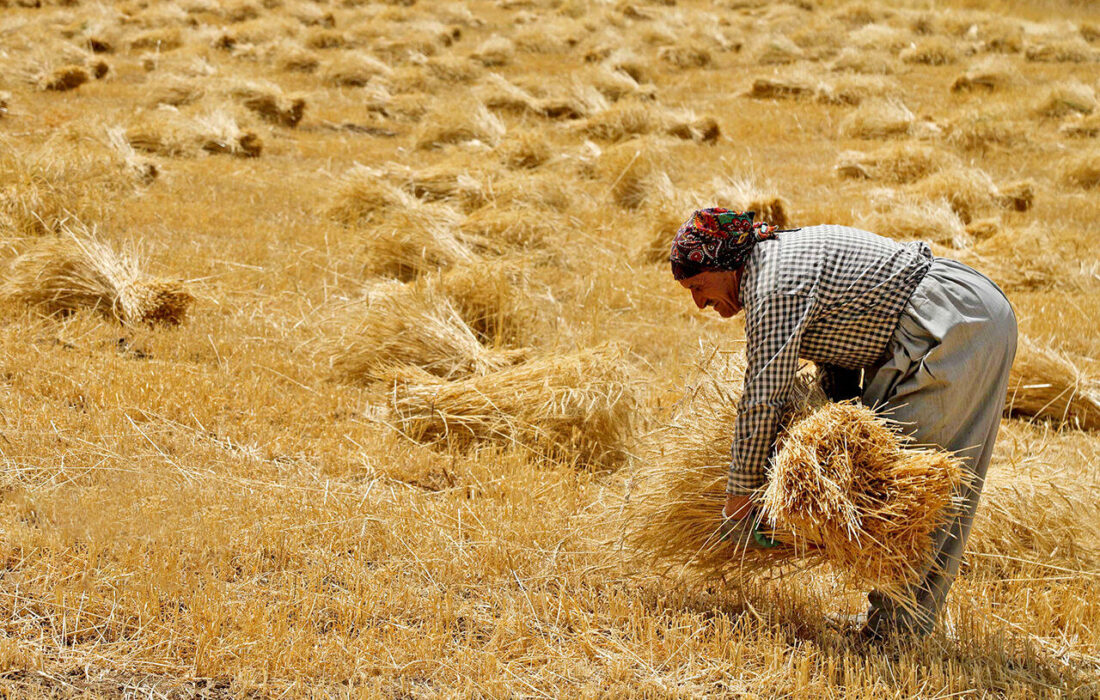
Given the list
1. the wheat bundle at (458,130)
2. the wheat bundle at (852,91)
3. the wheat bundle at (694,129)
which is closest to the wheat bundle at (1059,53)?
the wheat bundle at (852,91)

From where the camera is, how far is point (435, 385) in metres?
4.62

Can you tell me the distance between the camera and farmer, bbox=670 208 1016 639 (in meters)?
2.82

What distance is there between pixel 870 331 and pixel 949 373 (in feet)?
0.79

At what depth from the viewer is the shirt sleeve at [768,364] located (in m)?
2.79

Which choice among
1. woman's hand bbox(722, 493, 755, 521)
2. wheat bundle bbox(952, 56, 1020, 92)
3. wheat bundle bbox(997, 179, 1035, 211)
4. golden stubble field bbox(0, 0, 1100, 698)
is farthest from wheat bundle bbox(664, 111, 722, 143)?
woman's hand bbox(722, 493, 755, 521)

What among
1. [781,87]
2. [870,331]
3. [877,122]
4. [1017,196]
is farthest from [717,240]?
[781,87]

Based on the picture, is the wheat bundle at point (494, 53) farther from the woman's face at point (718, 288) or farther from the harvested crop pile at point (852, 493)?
the harvested crop pile at point (852, 493)

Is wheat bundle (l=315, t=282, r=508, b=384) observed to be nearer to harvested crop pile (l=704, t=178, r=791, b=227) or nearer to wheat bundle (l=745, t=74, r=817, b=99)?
harvested crop pile (l=704, t=178, r=791, b=227)

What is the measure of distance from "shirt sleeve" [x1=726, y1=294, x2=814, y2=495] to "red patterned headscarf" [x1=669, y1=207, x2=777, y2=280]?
0.56 feet

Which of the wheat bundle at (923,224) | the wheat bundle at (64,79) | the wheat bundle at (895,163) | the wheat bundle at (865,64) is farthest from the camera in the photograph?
the wheat bundle at (865,64)

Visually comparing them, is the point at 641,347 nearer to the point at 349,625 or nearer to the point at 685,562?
the point at 685,562

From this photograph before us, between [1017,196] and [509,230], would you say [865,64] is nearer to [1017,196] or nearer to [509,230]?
[1017,196]

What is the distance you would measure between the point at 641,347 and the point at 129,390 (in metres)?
2.56

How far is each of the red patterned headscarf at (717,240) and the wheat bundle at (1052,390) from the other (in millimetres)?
2557
